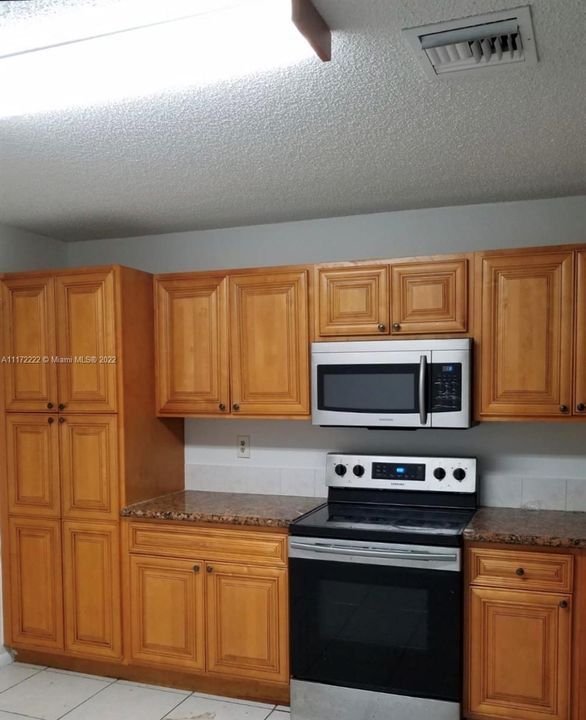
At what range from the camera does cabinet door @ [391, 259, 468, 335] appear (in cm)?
289

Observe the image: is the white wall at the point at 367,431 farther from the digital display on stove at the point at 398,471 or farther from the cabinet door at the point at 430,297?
the cabinet door at the point at 430,297

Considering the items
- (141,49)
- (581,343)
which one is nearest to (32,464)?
(141,49)

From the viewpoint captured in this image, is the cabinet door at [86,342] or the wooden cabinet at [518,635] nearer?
the wooden cabinet at [518,635]

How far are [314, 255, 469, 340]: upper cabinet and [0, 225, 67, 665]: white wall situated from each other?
1724mm

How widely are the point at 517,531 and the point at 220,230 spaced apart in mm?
2182

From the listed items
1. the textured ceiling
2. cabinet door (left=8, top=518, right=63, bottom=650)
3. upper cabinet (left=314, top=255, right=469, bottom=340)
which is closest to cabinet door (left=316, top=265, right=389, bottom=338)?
upper cabinet (left=314, top=255, right=469, bottom=340)

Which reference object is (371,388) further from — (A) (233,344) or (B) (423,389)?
(A) (233,344)

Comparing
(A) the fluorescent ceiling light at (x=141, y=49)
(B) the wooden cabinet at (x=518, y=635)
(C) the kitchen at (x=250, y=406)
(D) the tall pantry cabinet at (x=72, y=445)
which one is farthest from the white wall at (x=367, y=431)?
(A) the fluorescent ceiling light at (x=141, y=49)

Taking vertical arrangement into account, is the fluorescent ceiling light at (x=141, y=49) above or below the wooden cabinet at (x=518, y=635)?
above

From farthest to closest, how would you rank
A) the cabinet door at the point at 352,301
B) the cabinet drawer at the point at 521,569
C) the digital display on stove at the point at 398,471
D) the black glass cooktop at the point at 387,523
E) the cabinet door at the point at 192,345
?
the cabinet door at the point at 192,345 → the digital display on stove at the point at 398,471 → the cabinet door at the point at 352,301 → the black glass cooktop at the point at 387,523 → the cabinet drawer at the point at 521,569

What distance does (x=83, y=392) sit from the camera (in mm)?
3217

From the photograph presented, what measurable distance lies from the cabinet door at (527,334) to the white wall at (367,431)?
0.32m

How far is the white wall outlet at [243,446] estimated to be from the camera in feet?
11.7

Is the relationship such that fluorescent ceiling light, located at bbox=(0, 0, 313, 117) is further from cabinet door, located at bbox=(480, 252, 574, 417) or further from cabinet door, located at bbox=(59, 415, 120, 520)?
cabinet door, located at bbox=(59, 415, 120, 520)
